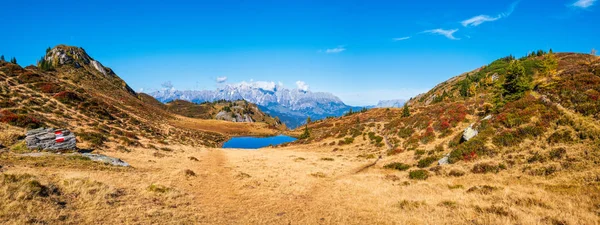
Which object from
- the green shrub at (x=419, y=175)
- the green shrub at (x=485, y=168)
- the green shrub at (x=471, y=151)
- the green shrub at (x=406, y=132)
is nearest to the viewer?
the green shrub at (x=485, y=168)

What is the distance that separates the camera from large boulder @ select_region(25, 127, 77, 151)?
23.3 metres

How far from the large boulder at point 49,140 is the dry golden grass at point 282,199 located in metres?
4.69

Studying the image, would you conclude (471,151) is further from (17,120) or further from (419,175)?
(17,120)

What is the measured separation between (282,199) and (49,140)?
919 inches

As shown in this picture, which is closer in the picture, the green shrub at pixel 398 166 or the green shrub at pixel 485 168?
the green shrub at pixel 485 168

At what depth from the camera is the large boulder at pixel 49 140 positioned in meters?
23.3

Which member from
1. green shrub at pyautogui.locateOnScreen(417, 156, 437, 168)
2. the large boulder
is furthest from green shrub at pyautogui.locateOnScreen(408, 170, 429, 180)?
the large boulder

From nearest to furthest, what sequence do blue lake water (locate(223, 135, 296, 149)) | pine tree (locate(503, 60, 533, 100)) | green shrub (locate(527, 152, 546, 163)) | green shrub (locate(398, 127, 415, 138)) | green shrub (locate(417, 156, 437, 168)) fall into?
green shrub (locate(527, 152, 546, 163)), green shrub (locate(417, 156, 437, 168)), pine tree (locate(503, 60, 533, 100)), green shrub (locate(398, 127, 415, 138)), blue lake water (locate(223, 135, 296, 149))

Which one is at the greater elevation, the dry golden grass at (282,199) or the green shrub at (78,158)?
the green shrub at (78,158)

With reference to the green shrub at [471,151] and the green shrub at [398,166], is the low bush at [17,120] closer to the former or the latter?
the green shrub at [398,166]

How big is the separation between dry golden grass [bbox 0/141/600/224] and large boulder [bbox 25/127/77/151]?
15.4 ft

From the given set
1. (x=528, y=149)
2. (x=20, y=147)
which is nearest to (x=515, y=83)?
(x=528, y=149)

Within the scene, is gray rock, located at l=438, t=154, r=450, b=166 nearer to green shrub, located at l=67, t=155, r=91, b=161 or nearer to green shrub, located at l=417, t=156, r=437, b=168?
green shrub, located at l=417, t=156, r=437, b=168

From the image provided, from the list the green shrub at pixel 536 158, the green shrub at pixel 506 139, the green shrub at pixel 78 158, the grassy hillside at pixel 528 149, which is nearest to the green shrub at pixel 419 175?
the grassy hillside at pixel 528 149
